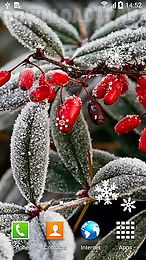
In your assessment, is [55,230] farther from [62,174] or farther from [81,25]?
[81,25]

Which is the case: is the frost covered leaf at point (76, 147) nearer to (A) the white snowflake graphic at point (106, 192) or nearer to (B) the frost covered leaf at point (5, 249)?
(A) the white snowflake graphic at point (106, 192)

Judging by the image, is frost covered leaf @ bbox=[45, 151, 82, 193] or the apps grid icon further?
frost covered leaf @ bbox=[45, 151, 82, 193]

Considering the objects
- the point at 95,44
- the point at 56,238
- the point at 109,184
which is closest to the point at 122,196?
the point at 109,184

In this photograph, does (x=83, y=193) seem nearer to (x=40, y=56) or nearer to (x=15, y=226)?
(x=15, y=226)

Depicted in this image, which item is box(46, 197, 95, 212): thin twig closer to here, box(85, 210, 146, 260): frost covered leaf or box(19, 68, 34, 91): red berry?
box(85, 210, 146, 260): frost covered leaf

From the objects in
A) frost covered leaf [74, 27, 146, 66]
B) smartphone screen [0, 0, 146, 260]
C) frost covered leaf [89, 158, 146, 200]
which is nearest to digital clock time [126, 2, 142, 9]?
smartphone screen [0, 0, 146, 260]

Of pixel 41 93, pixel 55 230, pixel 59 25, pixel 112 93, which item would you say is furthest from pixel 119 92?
pixel 59 25

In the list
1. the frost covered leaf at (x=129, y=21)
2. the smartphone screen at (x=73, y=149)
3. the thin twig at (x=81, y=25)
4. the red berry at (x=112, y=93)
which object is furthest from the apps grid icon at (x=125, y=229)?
the thin twig at (x=81, y=25)
